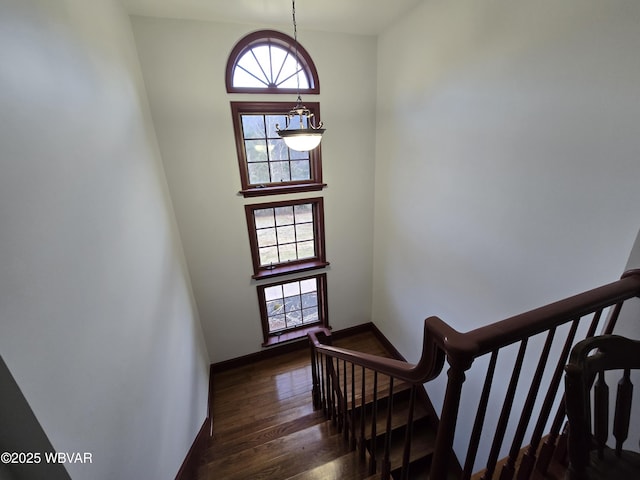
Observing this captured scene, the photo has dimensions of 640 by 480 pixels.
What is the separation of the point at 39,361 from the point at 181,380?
1584 millimetres

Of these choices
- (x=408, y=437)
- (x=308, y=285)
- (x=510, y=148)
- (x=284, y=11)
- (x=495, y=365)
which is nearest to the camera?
(x=495, y=365)

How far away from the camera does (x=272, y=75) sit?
2738mm

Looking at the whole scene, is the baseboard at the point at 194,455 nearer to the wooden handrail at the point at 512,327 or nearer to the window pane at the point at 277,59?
the wooden handrail at the point at 512,327

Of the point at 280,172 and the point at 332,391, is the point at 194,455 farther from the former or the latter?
the point at 280,172

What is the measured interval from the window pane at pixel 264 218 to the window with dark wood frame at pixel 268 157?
0.83 feet

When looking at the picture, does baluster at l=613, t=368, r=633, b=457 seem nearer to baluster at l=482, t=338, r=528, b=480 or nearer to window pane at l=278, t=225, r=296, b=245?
baluster at l=482, t=338, r=528, b=480

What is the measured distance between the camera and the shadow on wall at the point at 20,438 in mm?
697

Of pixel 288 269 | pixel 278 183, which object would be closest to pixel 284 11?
pixel 278 183

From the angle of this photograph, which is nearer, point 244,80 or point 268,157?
point 244,80

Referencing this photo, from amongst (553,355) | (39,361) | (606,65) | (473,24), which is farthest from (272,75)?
(553,355)

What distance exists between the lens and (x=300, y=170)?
312 centimetres

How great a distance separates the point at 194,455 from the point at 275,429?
725mm

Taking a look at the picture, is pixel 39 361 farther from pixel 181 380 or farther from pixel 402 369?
pixel 181 380

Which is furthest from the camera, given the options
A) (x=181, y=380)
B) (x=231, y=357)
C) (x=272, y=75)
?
(x=231, y=357)
